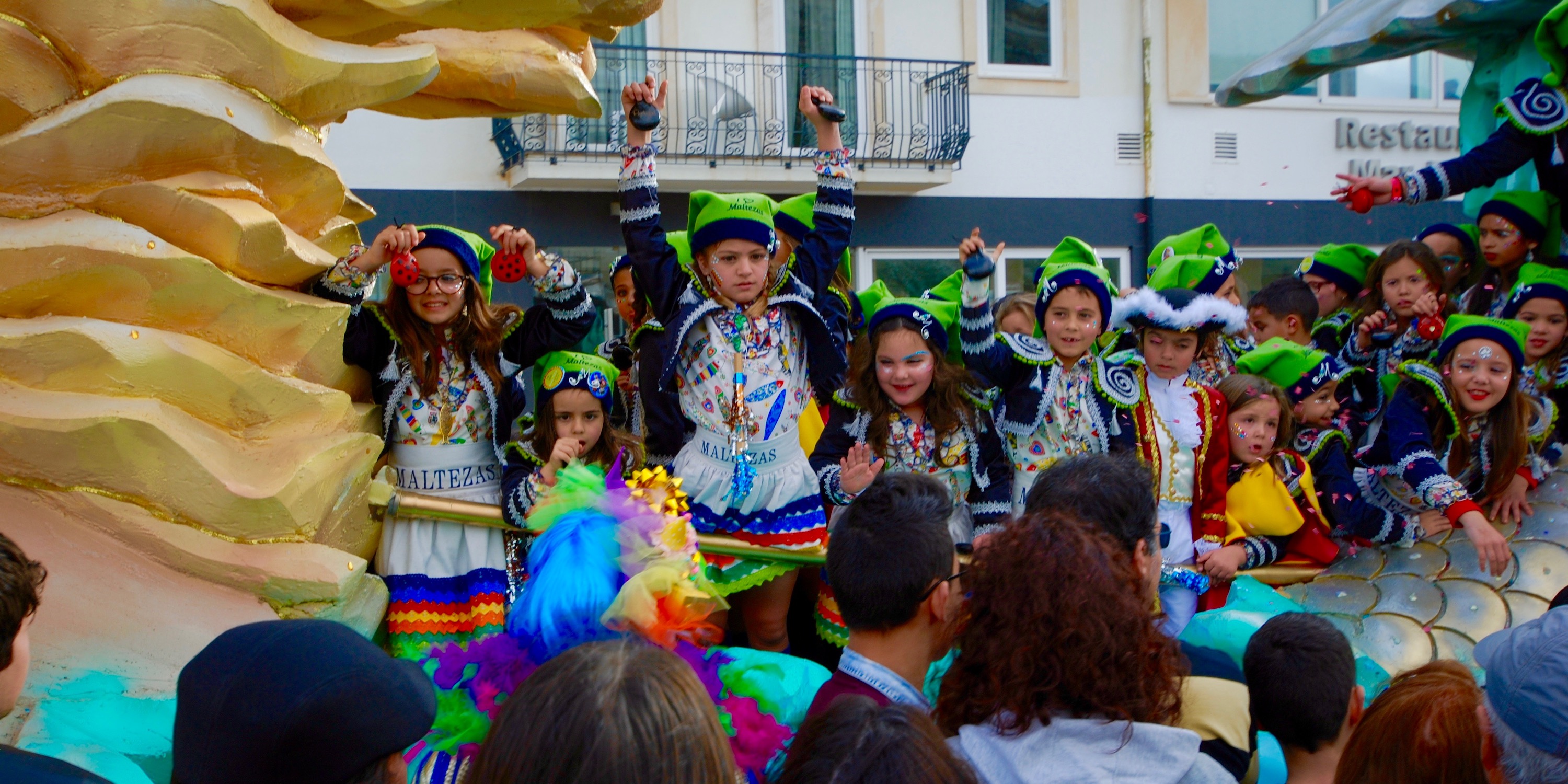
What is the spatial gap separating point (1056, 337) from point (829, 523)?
37.0 inches

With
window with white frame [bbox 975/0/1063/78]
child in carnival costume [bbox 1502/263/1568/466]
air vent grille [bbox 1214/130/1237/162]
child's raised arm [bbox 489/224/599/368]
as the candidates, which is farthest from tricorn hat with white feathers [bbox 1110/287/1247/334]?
air vent grille [bbox 1214/130/1237/162]

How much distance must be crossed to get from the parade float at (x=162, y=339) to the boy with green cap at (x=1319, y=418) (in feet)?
9.82

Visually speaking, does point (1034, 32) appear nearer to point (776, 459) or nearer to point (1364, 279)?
point (1364, 279)

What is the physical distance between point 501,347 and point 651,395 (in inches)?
18.2

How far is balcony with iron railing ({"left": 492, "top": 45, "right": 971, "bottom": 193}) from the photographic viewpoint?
10.2 m

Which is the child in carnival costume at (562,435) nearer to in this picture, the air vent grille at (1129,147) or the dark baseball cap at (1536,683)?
the dark baseball cap at (1536,683)

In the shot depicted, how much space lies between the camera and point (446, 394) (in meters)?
3.28

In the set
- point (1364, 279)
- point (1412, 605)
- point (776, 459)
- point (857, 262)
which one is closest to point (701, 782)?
point (776, 459)

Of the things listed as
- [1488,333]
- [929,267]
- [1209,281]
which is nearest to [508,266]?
[1209,281]

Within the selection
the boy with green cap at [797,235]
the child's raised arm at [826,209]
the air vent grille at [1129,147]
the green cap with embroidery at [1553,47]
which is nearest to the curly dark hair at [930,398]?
the boy with green cap at [797,235]

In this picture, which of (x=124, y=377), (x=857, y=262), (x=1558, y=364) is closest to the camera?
(x=124, y=377)

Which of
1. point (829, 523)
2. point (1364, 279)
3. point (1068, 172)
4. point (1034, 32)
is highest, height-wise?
point (1034, 32)

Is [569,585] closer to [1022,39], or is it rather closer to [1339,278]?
[1339,278]

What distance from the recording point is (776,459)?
3.46 metres
